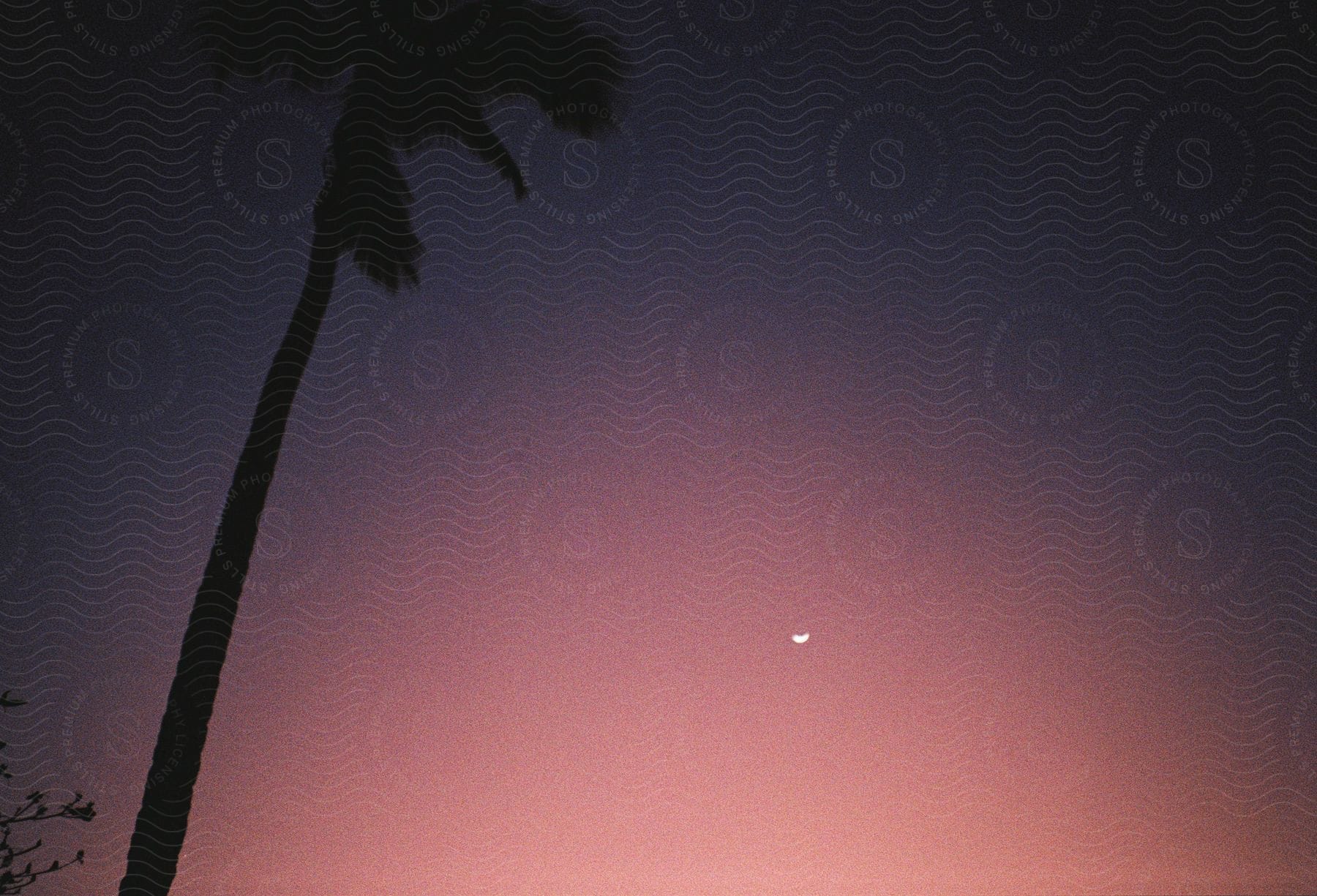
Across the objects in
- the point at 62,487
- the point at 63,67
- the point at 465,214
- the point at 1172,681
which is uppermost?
the point at 63,67

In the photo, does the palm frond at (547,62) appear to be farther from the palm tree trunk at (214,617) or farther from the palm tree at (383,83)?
the palm tree trunk at (214,617)

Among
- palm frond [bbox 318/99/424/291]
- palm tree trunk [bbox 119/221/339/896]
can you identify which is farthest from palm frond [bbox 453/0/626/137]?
palm tree trunk [bbox 119/221/339/896]

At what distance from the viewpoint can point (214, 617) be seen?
1.86 meters

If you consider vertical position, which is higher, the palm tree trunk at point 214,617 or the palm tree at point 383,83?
the palm tree at point 383,83

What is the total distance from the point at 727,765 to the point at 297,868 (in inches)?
34.5

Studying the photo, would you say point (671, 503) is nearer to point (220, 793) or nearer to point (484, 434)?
point (484, 434)

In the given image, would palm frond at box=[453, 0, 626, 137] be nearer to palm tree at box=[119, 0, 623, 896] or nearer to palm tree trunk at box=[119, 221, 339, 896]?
palm tree at box=[119, 0, 623, 896]

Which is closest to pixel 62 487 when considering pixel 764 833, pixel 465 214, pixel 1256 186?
pixel 465 214

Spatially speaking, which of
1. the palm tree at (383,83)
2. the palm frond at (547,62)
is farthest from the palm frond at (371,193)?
the palm frond at (547,62)

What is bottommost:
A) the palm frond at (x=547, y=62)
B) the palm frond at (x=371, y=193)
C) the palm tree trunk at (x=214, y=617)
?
the palm tree trunk at (x=214, y=617)

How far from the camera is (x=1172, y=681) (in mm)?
1903

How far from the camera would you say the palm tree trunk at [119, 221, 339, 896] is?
183 centimetres

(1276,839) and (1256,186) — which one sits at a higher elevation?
(1256,186)

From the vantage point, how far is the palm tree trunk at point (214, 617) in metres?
1.83
